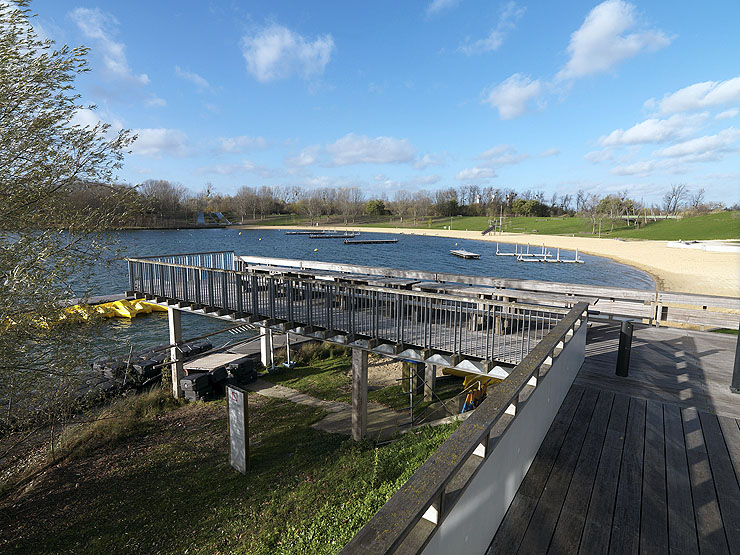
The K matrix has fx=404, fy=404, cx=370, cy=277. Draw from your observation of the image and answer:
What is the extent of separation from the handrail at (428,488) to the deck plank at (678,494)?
1.69 m

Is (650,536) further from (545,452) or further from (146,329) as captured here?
(146,329)

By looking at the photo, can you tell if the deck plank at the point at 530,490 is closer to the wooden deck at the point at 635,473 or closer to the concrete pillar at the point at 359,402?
the wooden deck at the point at 635,473

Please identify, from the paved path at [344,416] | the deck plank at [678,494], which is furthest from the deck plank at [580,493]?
the paved path at [344,416]

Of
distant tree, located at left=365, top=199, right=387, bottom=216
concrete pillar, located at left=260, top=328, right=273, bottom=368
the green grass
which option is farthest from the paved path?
distant tree, located at left=365, top=199, right=387, bottom=216

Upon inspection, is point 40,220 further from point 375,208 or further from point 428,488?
point 375,208

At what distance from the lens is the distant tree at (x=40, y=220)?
686 centimetres

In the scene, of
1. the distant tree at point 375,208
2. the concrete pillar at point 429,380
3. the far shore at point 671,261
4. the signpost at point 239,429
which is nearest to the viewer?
the signpost at point 239,429

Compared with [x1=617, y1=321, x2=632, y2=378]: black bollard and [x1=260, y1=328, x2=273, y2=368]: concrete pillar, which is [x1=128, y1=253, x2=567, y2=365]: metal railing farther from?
[x1=260, y1=328, x2=273, y2=368]: concrete pillar

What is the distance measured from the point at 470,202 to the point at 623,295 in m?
169

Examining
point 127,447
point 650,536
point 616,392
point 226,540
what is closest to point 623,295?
point 616,392

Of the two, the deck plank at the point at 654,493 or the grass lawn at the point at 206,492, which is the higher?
the deck plank at the point at 654,493

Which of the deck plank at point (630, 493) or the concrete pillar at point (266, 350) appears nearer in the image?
the deck plank at point (630, 493)

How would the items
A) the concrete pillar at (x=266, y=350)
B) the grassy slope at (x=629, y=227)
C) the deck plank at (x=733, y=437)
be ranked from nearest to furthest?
the deck plank at (x=733, y=437) < the concrete pillar at (x=266, y=350) < the grassy slope at (x=629, y=227)

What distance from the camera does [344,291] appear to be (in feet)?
31.3
